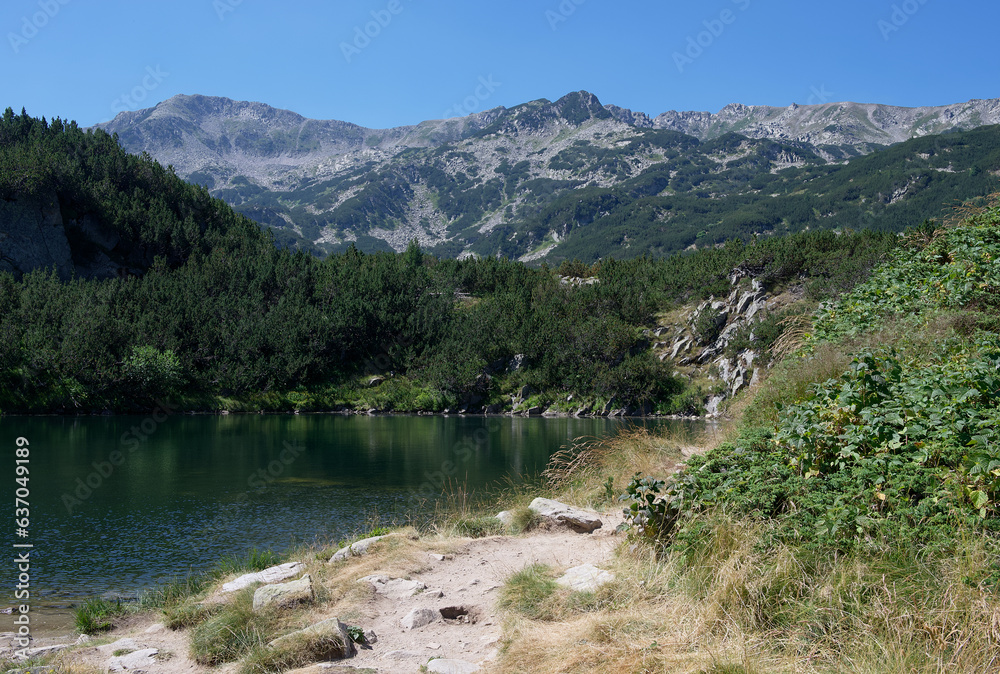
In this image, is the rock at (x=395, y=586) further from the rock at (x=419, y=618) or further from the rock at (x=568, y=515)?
the rock at (x=568, y=515)

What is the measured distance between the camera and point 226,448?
35500 millimetres

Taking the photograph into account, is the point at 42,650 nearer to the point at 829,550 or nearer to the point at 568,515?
the point at 568,515

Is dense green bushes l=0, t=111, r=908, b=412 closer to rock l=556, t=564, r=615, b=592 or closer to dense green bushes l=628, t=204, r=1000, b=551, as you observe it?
dense green bushes l=628, t=204, r=1000, b=551

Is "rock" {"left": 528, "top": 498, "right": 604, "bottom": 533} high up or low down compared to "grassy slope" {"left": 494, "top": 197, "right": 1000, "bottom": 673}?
down

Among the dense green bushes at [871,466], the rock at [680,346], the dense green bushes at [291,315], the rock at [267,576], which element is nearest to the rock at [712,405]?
the dense green bushes at [291,315]

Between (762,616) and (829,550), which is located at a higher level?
(829,550)

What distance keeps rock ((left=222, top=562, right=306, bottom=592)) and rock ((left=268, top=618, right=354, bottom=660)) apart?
12.0 feet

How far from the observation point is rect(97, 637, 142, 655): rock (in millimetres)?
8906

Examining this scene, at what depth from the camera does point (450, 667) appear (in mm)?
6703

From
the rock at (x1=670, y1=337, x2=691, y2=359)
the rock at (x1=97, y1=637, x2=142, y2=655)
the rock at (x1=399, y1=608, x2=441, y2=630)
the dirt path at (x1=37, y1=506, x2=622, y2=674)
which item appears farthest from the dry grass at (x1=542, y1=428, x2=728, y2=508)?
the rock at (x1=670, y1=337, x2=691, y2=359)

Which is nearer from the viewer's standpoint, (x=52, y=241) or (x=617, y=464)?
(x=617, y=464)

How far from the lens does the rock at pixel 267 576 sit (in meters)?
11.1

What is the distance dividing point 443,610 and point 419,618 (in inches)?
12.8

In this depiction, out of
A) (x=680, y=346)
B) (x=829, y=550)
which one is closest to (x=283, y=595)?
(x=829, y=550)
